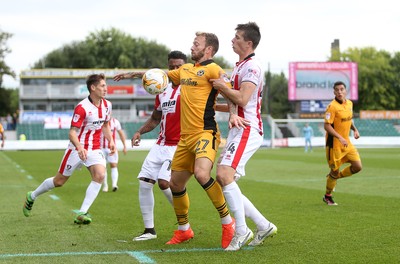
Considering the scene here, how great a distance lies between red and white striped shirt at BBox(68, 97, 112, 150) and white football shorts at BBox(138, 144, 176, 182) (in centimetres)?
178

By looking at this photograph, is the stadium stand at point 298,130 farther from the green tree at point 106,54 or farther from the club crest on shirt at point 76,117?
the club crest on shirt at point 76,117

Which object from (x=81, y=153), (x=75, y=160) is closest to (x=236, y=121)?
(x=81, y=153)

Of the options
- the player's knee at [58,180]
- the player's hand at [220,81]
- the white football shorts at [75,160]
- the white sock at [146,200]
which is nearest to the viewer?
the player's hand at [220,81]

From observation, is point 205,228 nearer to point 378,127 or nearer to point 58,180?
point 58,180

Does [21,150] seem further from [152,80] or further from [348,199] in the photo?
[152,80]

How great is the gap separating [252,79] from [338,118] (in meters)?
5.77

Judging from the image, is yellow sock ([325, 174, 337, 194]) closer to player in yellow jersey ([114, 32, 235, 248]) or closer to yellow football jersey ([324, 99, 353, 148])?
yellow football jersey ([324, 99, 353, 148])

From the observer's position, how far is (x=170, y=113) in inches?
332

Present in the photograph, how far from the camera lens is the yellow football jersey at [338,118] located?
12484mm

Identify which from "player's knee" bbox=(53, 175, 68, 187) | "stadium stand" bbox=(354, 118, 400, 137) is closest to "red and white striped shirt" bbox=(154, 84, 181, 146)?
"player's knee" bbox=(53, 175, 68, 187)

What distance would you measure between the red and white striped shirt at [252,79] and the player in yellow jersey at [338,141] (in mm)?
5150

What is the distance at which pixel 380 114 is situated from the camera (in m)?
67.0

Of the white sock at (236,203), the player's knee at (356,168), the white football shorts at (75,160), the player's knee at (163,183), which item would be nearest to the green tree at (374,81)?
the player's knee at (356,168)

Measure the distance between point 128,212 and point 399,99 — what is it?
273ft
